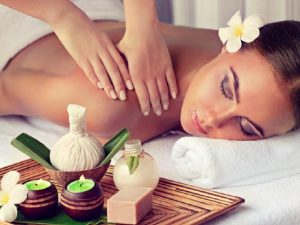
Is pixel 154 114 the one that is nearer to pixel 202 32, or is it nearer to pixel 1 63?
pixel 202 32

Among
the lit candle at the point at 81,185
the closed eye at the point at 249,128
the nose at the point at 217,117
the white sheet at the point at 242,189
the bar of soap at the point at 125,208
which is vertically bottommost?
the white sheet at the point at 242,189

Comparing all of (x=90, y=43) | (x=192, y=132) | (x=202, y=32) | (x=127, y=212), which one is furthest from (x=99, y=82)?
(x=127, y=212)

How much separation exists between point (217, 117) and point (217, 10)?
70cm

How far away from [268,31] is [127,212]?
22.9 inches

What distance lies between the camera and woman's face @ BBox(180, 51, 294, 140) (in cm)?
134

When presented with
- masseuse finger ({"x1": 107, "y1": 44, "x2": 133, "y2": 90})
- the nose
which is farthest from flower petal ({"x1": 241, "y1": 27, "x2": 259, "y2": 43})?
masseuse finger ({"x1": 107, "y1": 44, "x2": 133, "y2": 90})

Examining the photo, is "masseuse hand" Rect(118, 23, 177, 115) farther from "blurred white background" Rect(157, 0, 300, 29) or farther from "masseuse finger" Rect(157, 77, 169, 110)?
"blurred white background" Rect(157, 0, 300, 29)

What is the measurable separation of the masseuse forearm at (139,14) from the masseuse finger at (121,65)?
0.19ft

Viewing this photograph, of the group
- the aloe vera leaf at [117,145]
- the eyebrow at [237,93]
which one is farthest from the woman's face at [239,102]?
the aloe vera leaf at [117,145]

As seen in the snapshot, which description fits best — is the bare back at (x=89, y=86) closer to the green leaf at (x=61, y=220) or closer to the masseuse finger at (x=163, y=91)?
the masseuse finger at (x=163, y=91)

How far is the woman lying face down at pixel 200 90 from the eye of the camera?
1349mm

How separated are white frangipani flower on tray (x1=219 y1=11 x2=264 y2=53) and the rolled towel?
7.9 inches

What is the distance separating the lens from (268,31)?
144 cm

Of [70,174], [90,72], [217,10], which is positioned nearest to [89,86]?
[90,72]
